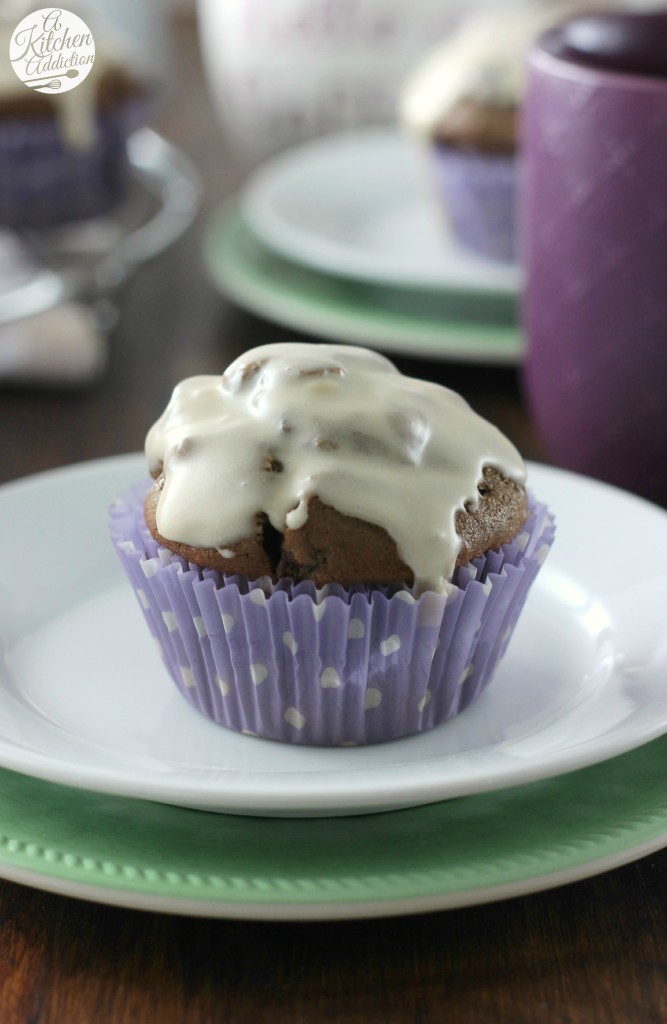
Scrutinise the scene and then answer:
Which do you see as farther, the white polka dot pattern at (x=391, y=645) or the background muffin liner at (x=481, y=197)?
the background muffin liner at (x=481, y=197)

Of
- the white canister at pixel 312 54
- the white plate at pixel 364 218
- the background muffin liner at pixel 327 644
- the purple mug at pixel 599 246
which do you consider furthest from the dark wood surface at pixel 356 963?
the white canister at pixel 312 54

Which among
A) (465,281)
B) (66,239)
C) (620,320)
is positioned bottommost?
(66,239)

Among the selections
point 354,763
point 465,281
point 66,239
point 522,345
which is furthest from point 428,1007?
point 66,239

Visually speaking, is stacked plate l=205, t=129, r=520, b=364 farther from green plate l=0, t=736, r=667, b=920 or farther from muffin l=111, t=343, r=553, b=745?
green plate l=0, t=736, r=667, b=920

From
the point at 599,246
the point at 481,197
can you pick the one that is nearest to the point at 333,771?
the point at 599,246

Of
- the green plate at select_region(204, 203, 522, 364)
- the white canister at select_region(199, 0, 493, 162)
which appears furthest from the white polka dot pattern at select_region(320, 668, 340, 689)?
the white canister at select_region(199, 0, 493, 162)

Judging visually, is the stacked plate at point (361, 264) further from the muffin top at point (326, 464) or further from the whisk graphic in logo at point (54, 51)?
the whisk graphic in logo at point (54, 51)

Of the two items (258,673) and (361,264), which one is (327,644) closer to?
(258,673)

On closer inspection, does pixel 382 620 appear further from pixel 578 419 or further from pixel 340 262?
pixel 340 262
